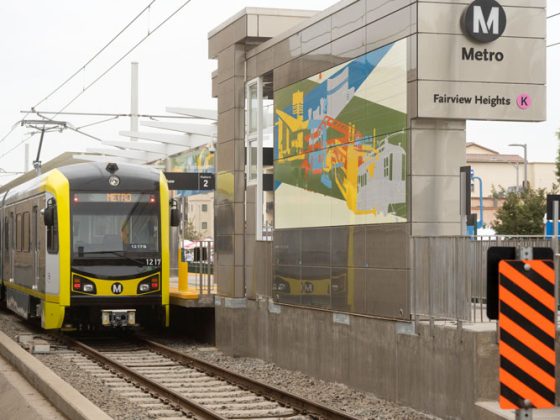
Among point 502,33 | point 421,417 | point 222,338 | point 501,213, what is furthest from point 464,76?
point 501,213

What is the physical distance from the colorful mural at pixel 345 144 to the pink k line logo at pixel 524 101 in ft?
4.28

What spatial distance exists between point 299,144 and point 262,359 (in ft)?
12.4

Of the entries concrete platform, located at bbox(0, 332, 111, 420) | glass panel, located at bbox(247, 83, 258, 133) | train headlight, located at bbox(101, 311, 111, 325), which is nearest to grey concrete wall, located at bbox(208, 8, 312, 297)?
glass panel, located at bbox(247, 83, 258, 133)

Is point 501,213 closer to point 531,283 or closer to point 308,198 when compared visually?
point 308,198

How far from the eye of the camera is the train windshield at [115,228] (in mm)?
21219

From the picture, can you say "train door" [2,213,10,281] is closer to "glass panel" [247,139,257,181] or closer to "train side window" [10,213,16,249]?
"train side window" [10,213,16,249]

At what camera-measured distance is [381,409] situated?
1295cm

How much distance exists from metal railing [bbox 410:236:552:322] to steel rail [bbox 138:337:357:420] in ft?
4.99

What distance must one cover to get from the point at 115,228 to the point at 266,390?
25.5 ft

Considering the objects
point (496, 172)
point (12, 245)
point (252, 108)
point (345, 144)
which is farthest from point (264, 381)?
point (496, 172)

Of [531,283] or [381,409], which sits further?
[381,409]

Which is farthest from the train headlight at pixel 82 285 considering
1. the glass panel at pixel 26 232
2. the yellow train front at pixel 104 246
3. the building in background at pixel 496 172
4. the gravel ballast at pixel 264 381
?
the building in background at pixel 496 172

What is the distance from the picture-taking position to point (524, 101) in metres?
13.3

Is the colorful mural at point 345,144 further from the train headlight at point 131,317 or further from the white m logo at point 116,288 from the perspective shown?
the train headlight at point 131,317
